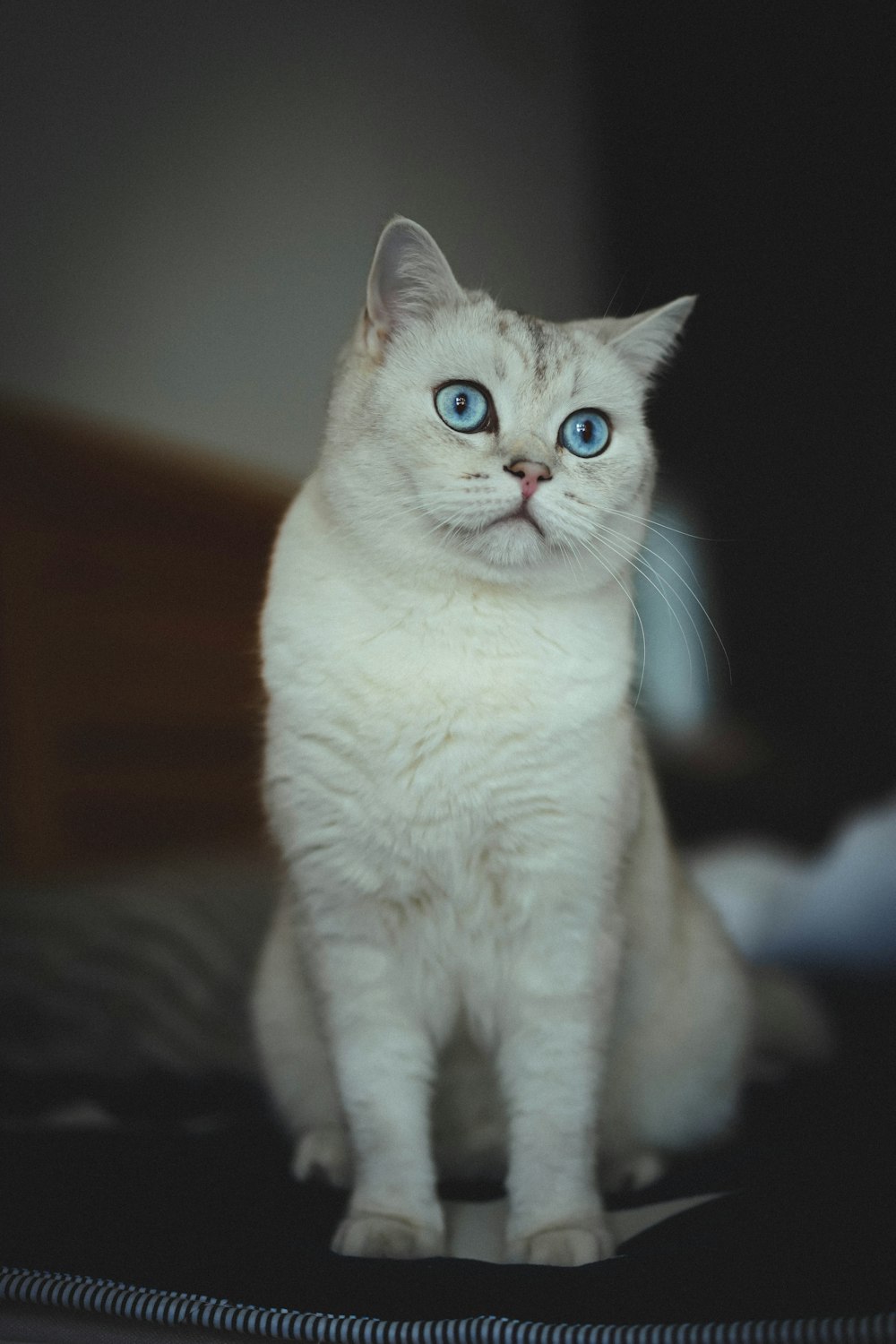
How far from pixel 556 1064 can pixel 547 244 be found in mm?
2524

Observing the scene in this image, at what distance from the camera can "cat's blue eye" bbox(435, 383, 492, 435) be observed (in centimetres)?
108

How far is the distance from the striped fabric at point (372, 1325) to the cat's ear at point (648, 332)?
0.93 metres

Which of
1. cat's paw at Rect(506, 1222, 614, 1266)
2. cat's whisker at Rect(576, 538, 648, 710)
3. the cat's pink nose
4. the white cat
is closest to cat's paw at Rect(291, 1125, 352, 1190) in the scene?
the white cat

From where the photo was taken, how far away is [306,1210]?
1.09 meters

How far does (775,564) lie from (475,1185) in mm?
3249

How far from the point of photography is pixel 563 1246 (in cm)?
95

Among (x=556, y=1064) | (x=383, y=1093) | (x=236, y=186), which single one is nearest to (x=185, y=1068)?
(x=383, y=1093)

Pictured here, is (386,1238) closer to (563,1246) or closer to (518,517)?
(563,1246)

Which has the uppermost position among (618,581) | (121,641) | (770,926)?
(618,581)

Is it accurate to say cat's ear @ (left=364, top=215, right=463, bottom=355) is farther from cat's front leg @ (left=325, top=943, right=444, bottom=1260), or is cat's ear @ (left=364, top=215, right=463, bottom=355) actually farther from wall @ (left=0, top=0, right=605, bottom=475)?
A: wall @ (left=0, top=0, right=605, bottom=475)

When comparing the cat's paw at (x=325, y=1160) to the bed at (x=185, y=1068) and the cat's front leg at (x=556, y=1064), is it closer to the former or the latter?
the bed at (x=185, y=1068)

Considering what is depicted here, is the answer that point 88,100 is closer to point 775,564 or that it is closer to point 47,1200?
point 47,1200

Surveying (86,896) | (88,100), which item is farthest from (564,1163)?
(88,100)

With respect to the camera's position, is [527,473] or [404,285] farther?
[404,285]
